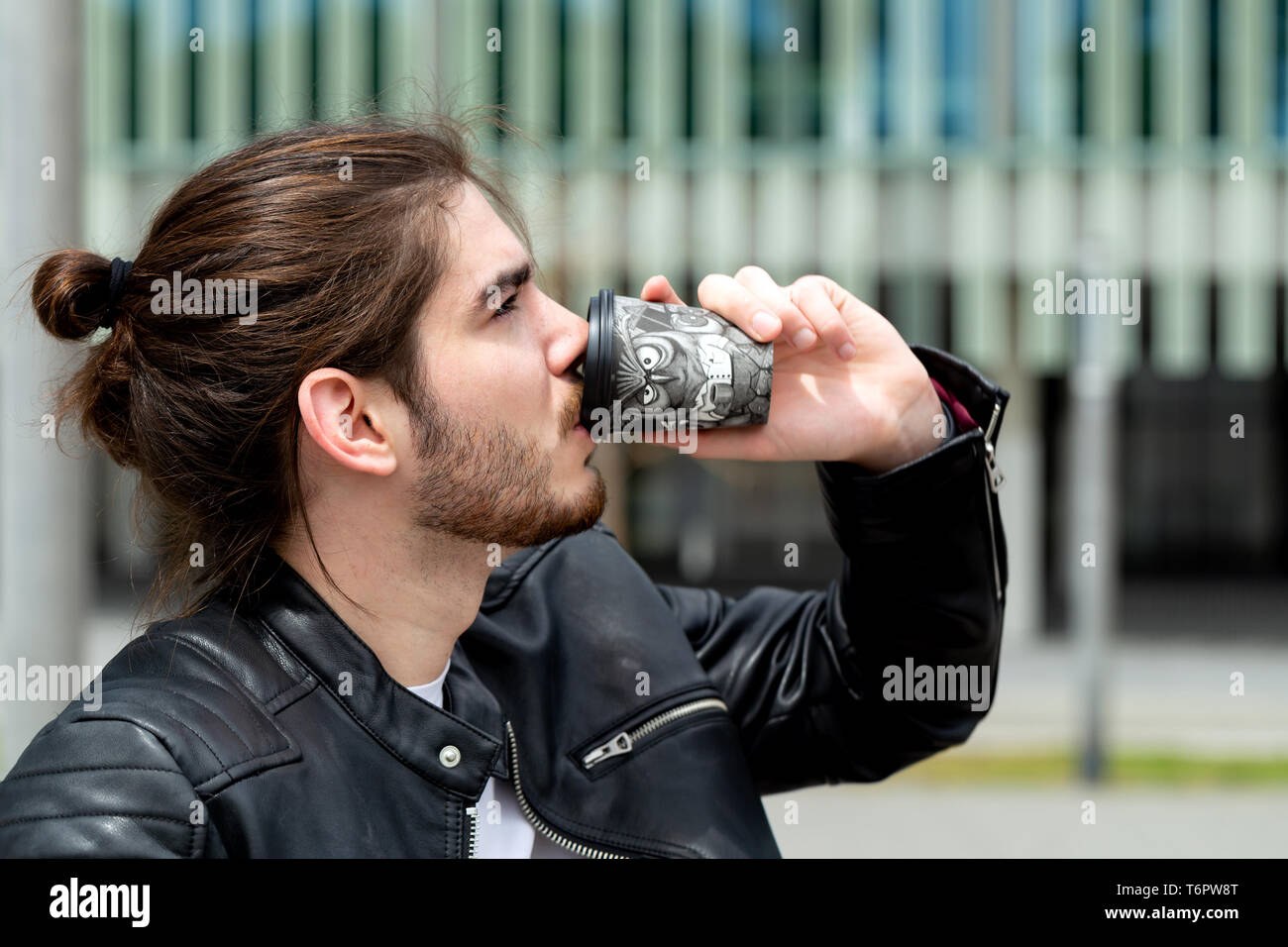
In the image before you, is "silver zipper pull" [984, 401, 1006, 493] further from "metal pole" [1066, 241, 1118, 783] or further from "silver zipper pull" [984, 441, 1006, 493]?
"metal pole" [1066, 241, 1118, 783]

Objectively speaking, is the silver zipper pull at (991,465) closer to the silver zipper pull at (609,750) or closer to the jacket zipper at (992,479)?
the jacket zipper at (992,479)

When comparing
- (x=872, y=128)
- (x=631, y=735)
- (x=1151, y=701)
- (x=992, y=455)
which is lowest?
(x=1151, y=701)

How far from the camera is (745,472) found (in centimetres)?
1628

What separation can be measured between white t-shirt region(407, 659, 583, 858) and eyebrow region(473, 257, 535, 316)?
49cm

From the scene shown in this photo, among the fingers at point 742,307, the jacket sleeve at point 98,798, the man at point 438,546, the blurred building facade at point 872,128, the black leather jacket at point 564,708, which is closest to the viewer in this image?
the jacket sleeve at point 98,798

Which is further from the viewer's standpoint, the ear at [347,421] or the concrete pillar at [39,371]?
the concrete pillar at [39,371]

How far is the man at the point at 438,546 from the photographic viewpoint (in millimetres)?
1691

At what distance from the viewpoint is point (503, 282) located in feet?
6.33

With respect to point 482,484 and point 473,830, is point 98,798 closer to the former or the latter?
point 473,830

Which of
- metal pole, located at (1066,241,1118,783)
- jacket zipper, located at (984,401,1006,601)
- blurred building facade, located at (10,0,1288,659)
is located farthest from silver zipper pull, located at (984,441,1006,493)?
blurred building facade, located at (10,0,1288,659)

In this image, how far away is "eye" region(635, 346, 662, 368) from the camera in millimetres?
1857

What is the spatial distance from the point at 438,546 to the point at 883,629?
0.69 m

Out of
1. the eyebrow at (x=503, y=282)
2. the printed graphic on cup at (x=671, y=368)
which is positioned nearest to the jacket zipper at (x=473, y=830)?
the printed graphic on cup at (x=671, y=368)

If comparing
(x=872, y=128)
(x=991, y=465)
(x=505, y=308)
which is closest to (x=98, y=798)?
(x=505, y=308)
